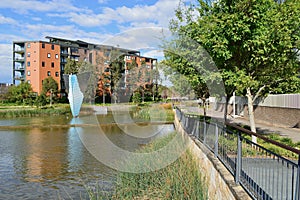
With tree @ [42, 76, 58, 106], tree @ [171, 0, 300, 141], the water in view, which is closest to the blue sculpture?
the water

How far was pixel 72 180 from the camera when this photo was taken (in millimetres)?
9648

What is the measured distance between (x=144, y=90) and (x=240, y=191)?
50.8 m

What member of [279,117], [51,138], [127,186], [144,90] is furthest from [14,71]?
[127,186]

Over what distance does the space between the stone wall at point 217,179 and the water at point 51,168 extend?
2.81 metres

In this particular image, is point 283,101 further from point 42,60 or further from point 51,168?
point 42,60

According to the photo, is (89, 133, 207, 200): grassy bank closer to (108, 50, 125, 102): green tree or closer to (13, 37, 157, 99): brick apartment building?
(108, 50, 125, 102): green tree

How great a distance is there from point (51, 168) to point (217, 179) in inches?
301

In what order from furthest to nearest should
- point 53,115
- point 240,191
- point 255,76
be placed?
point 53,115 → point 255,76 → point 240,191

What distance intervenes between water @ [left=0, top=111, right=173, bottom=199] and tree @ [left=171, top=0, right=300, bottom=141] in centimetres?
486

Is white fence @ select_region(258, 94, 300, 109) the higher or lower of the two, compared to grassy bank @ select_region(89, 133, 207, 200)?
higher

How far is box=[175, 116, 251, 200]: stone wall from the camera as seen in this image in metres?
4.38

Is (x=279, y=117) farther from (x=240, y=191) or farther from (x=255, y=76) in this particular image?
(x=240, y=191)

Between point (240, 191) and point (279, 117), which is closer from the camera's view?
point (240, 191)

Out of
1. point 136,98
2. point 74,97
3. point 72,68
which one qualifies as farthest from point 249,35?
point 72,68
